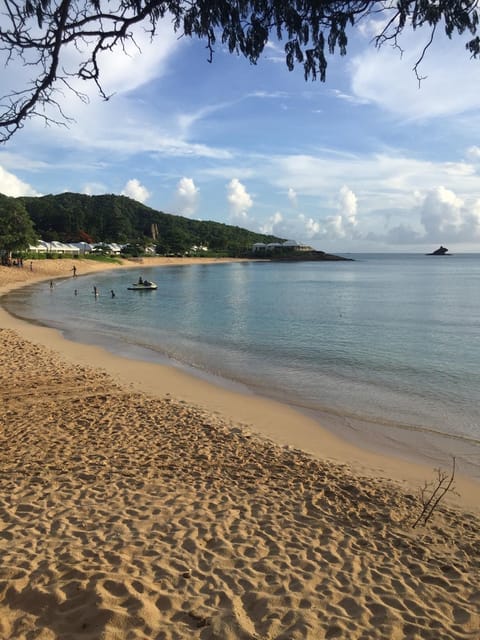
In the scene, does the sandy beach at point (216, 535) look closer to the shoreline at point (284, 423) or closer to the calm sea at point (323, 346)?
the shoreline at point (284, 423)

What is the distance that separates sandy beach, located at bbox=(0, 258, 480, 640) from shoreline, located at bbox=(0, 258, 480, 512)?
76 mm

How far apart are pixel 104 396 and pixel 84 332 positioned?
1389 centimetres

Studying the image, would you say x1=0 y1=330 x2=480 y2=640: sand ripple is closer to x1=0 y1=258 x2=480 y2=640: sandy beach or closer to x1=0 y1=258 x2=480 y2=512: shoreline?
x1=0 y1=258 x2=480 y2=640: sandy beach

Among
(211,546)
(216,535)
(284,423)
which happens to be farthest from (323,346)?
(211,546)

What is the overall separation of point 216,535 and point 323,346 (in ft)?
57.2

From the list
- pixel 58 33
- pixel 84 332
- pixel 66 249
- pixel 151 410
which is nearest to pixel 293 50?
pixel 58 33

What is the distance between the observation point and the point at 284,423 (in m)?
11.5

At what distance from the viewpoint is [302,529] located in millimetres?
6125

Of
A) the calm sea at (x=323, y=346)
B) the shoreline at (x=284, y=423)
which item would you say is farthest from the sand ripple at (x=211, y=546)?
the calm sea at (x=323, y=346)

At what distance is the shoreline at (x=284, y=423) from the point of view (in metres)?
8.76

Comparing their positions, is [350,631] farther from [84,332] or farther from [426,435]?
[84,332]

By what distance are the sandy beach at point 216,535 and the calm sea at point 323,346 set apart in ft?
11.0

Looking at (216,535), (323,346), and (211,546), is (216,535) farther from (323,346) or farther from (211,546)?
(323,346)

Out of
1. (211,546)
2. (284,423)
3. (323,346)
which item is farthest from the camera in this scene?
(323,346)
